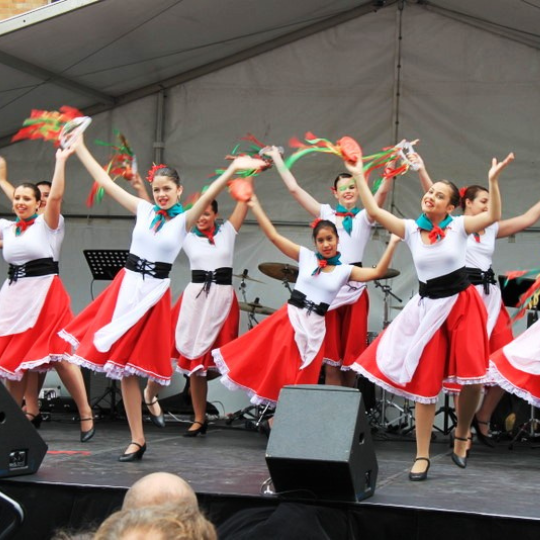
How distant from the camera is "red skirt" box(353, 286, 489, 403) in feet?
17.6

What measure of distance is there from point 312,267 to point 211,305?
127 centimetres

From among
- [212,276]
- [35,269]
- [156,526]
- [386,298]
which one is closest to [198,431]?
[212,276]

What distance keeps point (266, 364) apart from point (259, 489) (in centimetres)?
178

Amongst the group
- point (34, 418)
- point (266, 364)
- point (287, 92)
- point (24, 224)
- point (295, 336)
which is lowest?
point (34, 418)

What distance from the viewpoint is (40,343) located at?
6.63m

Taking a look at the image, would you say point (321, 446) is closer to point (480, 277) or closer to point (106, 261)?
point (480, 277)

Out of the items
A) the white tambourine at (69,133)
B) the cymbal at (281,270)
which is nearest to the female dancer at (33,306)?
the white tambourine at (69,133)

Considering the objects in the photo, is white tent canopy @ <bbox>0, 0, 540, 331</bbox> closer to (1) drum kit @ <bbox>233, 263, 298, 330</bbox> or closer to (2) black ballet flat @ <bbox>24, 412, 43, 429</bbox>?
(1) drum kit @ <bbox>233, 263, 298, 330</bbox>

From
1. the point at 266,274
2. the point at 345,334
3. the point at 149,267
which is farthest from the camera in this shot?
the point at 266,274

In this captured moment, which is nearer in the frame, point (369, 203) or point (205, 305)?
point (369, 203)

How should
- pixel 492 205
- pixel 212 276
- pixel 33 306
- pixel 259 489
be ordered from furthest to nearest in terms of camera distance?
pixel 212 276 < pixel 33 306 < pixel 492 205 < pixel 259 489

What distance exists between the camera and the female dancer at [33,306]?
6.61 m

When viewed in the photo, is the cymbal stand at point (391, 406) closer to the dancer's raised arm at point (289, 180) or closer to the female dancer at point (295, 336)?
the dancer's raised arm at point (289, 180)

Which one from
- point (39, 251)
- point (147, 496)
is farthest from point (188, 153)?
point (147, 496)
